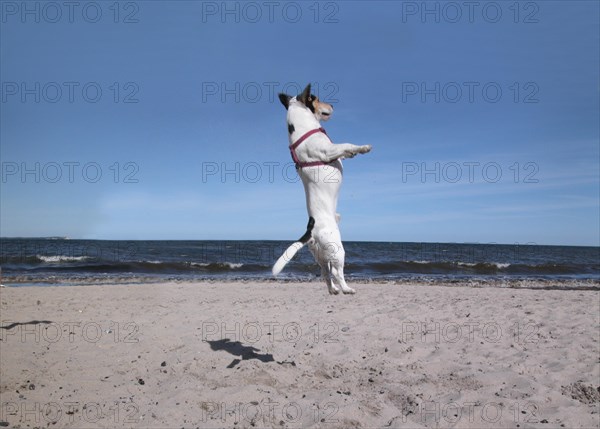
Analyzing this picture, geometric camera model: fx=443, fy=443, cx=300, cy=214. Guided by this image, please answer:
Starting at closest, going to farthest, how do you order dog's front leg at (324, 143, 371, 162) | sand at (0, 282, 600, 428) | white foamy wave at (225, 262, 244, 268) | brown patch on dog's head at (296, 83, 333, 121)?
dog's front leg at (324, 143, 371, 162)
brown patch on dog's head at (296, 83, 333, 121)
sand at (0, 282, 600, 428)
white foamy wave at (225, 262, 244, 268)

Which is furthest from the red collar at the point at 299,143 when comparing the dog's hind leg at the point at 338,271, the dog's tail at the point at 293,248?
the dog's hind leg at the point at 338,271

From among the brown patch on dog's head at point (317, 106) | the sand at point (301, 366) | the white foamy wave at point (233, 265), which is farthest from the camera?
the white foamy wave at point (233, 265)

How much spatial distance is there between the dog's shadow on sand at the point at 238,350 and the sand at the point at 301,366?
0.6 inches

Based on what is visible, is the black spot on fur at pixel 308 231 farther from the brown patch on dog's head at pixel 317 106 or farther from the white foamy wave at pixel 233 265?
the white foamy wave at pixel 233 265

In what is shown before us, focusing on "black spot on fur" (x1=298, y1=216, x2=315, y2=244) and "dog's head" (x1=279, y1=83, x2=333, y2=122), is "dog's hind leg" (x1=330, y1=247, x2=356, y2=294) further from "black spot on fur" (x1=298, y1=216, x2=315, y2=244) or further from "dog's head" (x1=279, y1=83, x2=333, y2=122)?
"dog's head" (x1=279, y1=83, x2=333, y2=122)

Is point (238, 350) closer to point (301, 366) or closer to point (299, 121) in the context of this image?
point (301, 366)

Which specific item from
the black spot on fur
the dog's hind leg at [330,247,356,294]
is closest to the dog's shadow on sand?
the dog's hind leg at [330,247,356,294]

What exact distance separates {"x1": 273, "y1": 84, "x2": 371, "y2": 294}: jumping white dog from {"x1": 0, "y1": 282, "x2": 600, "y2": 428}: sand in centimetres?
155

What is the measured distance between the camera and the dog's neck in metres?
3.11

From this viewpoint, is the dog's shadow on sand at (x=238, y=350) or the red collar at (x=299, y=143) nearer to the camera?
the red collar at (x=299, y=143)

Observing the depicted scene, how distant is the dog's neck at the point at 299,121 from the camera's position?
3113mm

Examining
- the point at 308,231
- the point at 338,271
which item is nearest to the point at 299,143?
the point at 308,231

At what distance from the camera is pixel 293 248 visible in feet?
9.96

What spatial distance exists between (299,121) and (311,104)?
231 millimetres
